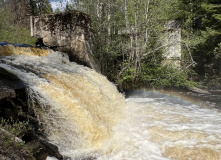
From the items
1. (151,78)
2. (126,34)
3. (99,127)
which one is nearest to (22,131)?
(99,127)

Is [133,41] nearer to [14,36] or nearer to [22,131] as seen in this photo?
[22,131]

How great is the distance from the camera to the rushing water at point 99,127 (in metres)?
3.49

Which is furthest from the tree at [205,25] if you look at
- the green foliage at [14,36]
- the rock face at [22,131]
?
the green foliage at [14,36]

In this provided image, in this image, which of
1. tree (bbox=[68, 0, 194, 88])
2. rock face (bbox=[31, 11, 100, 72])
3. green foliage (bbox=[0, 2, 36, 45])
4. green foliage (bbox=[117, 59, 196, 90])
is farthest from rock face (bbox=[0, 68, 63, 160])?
green foliage (bbox=[0, 2, 36, 45])

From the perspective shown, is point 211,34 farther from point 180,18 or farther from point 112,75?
point 112,75

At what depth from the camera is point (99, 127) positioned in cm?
411

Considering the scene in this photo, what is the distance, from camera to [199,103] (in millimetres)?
7668

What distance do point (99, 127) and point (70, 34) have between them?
4.91 metres

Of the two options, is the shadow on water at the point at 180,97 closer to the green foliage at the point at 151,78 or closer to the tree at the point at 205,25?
the green foliage at the point at 151,78

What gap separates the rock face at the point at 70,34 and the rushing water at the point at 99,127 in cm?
253

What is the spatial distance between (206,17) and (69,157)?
1480 centimetres

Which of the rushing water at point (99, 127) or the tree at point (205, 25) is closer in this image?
the rushing water at point (99, 127)

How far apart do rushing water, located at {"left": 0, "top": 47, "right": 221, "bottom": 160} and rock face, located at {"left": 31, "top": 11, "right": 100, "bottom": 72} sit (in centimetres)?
253

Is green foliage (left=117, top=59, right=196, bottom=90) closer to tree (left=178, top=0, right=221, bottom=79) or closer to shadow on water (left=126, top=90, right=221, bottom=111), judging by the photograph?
shadow on water (left=126, top=90, right=221, bottom=111)
